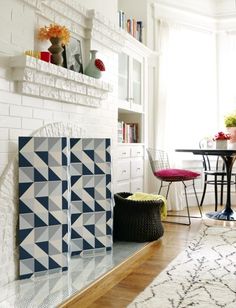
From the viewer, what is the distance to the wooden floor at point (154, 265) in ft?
7.08

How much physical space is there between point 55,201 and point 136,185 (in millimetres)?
2205

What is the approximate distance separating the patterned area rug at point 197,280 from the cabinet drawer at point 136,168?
4.42ft

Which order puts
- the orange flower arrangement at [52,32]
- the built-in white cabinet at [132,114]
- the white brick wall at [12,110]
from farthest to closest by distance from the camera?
the built-in white cabinet at [132,114] < the orange flower arrangement at [52,32] < the white brick wall at [12,110]

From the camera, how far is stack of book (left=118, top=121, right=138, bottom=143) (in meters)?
4.29

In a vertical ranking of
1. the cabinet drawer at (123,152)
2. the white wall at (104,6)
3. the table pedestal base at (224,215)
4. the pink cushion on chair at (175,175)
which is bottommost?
the table pedestal base at (224,215)

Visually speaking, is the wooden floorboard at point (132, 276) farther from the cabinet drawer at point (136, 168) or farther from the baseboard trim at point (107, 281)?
the cabinet drawer at point (136, 168)

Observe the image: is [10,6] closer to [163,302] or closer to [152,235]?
[163,302]

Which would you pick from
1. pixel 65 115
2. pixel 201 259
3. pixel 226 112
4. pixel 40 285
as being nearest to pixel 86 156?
pixel 65 115

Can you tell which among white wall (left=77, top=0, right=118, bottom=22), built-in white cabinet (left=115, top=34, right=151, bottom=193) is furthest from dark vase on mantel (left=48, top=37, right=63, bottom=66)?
built-in white cabinet (left=115, top=34, right=151, bottom=193)

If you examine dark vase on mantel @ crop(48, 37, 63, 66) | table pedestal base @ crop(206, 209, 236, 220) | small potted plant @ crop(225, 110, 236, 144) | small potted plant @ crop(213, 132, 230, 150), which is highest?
dark vase on mantel @ crop(48, 37, 63, 66)

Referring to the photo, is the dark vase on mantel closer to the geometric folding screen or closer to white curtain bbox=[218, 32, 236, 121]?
the geometric folding screen

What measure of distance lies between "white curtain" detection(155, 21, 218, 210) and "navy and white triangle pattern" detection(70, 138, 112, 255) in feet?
7.40

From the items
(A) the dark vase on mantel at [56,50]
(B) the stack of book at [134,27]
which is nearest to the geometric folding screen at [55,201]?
(A) the dark vase on mantel at [56,50]

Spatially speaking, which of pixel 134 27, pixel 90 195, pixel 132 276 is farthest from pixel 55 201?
pixel 134 27
